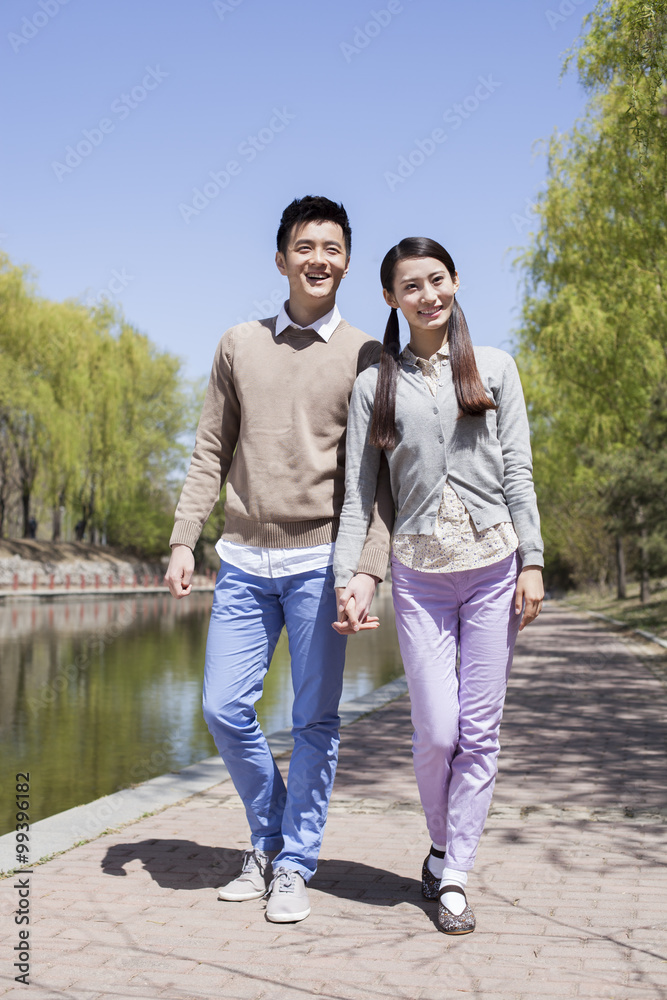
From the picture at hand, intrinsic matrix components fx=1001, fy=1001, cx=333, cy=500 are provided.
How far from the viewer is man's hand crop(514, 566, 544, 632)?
322 cm

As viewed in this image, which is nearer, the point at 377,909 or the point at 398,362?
the point at 377,909

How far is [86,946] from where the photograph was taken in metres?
2.94

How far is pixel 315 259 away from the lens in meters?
3.52

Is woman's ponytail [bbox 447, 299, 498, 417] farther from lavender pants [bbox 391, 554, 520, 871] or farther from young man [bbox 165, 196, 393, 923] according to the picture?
lavender pants [bbox 391, 554, 520, 871]

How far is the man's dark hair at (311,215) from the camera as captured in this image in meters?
3.53

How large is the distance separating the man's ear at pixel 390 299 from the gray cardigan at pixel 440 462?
28 centimetres

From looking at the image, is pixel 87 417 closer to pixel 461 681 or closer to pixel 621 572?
pixel 621 572

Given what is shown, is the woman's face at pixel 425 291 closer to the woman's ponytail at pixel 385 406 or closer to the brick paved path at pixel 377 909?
the woman's ponytail at pixel 385 406

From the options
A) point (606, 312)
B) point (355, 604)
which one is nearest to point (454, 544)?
point (355, 604)

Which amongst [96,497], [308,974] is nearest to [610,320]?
[308,974]

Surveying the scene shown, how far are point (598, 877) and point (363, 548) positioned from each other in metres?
1.54

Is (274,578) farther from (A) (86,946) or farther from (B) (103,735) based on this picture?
(B) (103,735)

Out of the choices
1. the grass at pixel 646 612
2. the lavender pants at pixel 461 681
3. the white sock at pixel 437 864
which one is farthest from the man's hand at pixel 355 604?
the grass at pixel 646 612

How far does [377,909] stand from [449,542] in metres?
1.24
